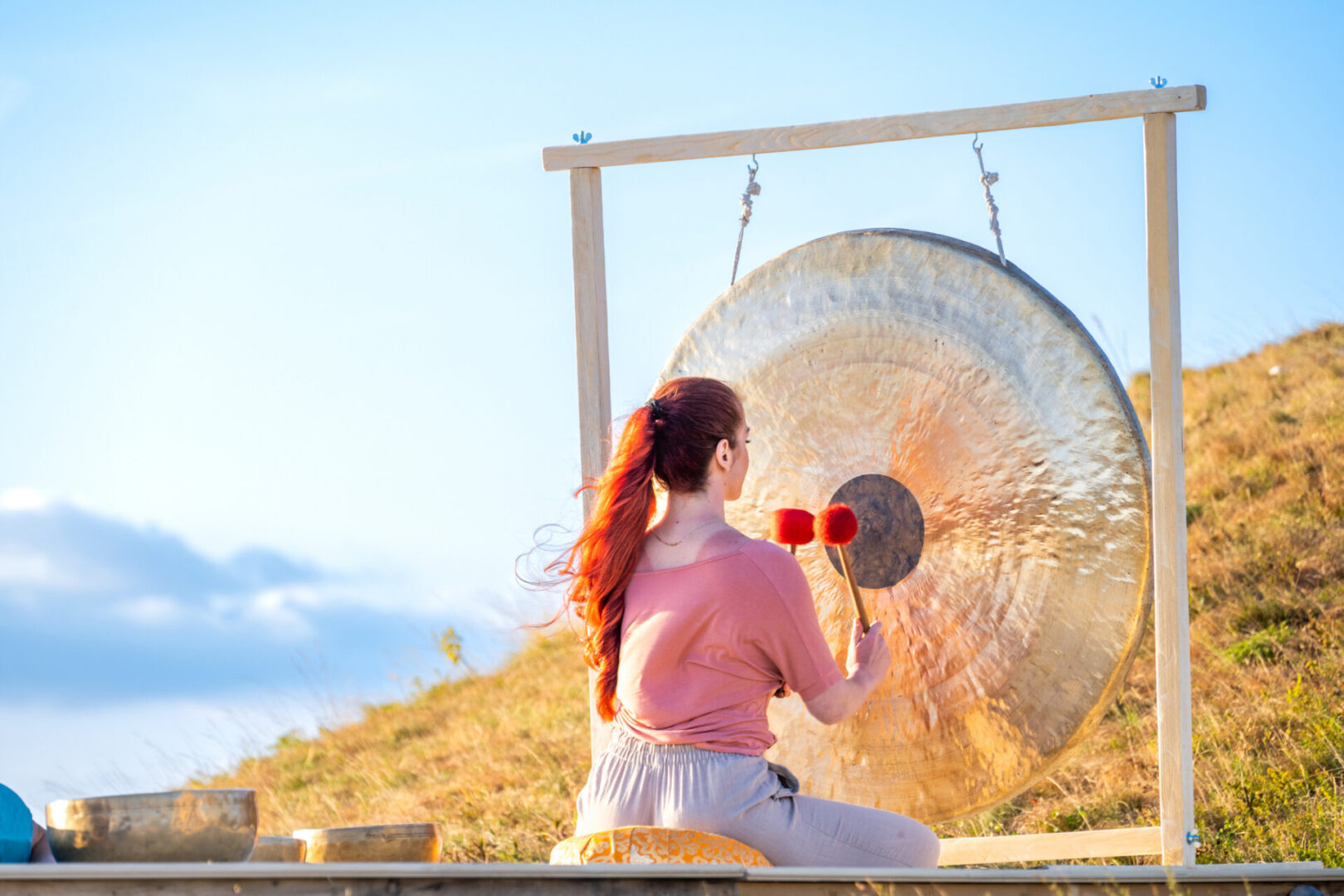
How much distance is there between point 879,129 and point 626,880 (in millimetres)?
2406

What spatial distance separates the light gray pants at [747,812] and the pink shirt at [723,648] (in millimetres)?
51

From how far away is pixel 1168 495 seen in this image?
142 inches

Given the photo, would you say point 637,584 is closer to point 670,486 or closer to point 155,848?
point 670,486

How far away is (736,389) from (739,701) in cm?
145

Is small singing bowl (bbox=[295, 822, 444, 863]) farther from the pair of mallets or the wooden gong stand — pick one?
the pair of mallets

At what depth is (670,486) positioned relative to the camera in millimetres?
3059

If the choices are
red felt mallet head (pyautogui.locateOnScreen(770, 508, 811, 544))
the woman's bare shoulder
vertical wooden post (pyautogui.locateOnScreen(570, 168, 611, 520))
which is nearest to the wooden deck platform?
the woman's bare shoulder

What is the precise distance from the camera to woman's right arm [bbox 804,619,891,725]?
2973 millimetres

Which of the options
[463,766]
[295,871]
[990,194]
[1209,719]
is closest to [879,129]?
[990,194]

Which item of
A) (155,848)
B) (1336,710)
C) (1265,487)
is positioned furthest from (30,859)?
(1265,487)

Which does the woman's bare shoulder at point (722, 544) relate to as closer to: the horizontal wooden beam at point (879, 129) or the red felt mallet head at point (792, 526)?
the red felt mallet head at point (792, 526)

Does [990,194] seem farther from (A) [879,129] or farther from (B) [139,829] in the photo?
(B) [139,829]

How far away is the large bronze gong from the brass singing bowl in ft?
6.32

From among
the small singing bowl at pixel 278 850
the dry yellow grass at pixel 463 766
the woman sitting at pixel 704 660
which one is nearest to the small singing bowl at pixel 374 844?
the small singing bowl at pixel 278 850
